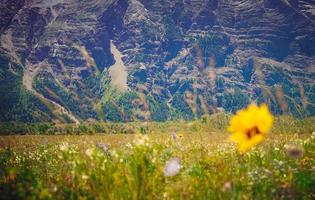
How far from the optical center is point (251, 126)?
3199 millimetres

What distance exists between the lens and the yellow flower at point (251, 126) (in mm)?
3076

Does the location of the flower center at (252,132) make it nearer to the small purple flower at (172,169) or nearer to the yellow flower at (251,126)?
the yellow flower at (251,126)

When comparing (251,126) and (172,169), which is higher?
Answer: (172,169)

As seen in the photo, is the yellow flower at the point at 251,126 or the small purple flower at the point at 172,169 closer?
the yellow flower at the point at 251,126

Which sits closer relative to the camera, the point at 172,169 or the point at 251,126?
the point at 251,126

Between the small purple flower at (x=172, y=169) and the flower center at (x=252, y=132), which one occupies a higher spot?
the small purple flower at (x=172, y=169)

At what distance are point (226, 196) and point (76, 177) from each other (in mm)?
1913

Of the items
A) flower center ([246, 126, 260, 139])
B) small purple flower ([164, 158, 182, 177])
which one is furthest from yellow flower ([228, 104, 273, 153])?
small purple flower ([164, 158, 182, 177])

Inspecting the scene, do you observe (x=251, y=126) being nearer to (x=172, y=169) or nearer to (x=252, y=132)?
(x=252, y=132)

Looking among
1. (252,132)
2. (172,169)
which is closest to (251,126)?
(252,132)

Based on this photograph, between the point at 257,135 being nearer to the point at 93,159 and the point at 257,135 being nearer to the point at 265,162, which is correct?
the point at 93,159

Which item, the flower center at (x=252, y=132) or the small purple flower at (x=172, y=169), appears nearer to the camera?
the flower center at (x=252, y=132)

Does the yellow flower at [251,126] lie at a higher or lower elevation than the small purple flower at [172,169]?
lower

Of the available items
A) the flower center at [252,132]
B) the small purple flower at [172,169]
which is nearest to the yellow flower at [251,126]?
the flower center at [252,132]
